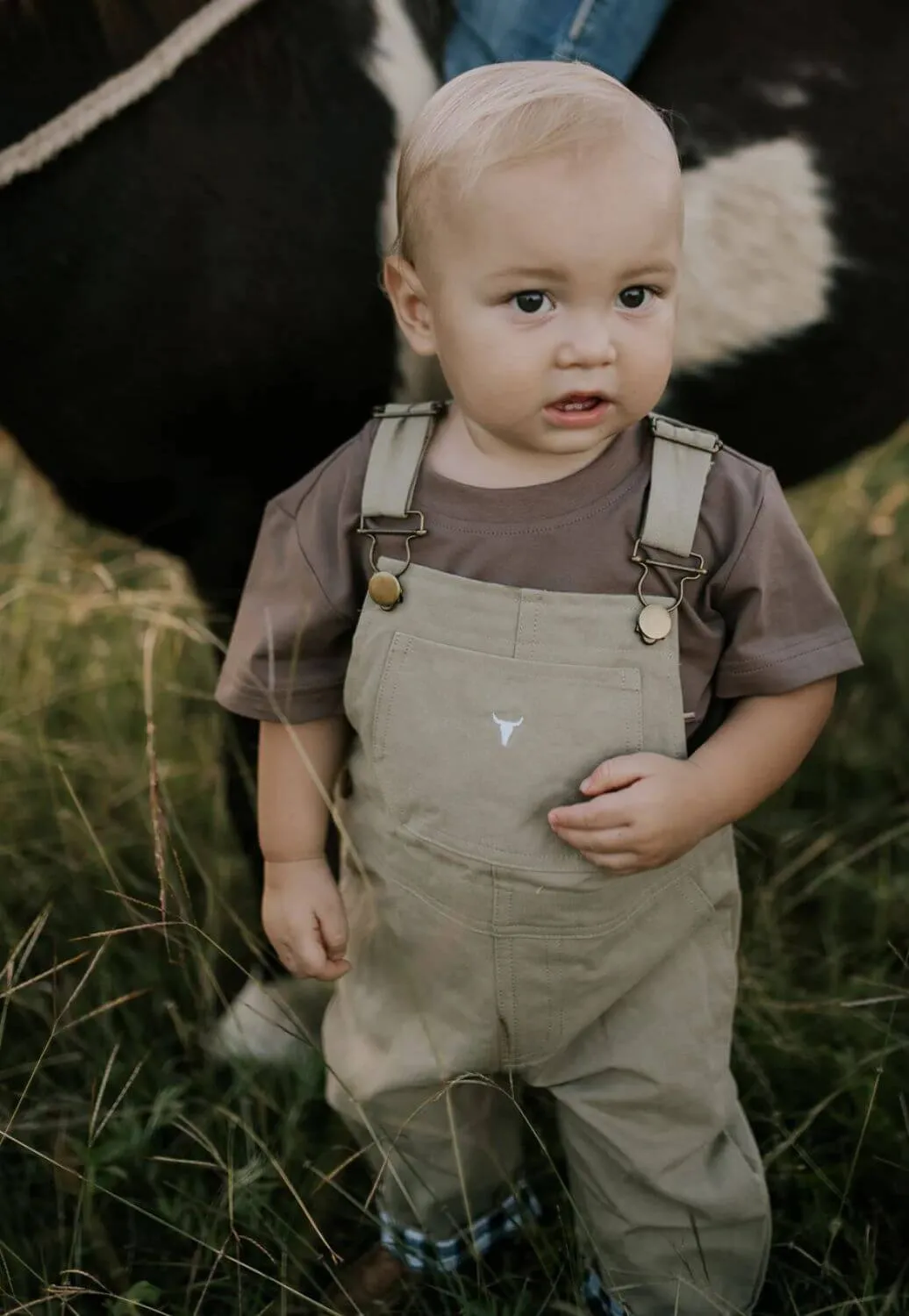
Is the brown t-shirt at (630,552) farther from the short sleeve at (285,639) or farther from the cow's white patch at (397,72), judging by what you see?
the cow's white patch at (397,72)

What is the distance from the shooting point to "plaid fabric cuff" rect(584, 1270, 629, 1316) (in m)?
1.28

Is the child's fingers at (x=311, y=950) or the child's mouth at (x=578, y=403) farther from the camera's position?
the child's fingers at (x=311, y=950)

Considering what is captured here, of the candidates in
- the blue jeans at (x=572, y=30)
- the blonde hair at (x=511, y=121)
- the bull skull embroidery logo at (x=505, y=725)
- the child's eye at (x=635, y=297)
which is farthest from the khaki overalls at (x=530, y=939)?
the blue jeans at (x=572, y=30)

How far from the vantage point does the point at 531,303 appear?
3.09 feet

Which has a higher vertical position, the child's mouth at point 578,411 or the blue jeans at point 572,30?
the blue jeans at point 572,30

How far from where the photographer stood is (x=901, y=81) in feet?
3.92

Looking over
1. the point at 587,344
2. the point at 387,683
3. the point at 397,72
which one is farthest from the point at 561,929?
the point at 397,72

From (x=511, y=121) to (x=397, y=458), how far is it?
28 centimetres

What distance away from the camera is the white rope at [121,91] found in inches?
44.1

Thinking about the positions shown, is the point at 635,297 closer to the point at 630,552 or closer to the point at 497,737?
the point at 630,552

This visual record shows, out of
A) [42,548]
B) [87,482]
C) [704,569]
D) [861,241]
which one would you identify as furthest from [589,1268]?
[42,548]

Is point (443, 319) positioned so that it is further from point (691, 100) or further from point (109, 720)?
point (109, 720)

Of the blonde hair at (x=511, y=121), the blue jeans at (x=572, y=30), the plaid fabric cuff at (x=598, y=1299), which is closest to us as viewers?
the blonde hair at (x=511, y=121)

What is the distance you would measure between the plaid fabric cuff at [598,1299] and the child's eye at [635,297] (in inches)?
35.6
